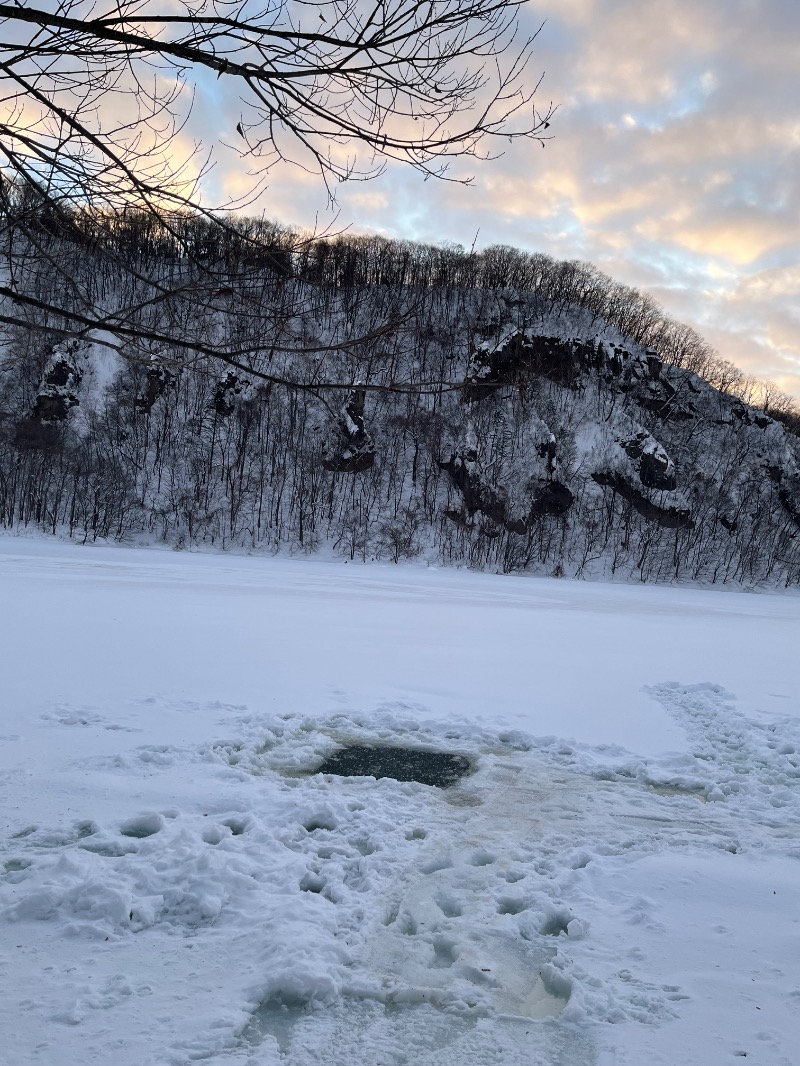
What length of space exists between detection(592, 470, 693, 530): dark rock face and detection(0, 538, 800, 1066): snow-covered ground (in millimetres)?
45419

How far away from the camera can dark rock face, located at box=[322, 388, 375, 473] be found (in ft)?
165

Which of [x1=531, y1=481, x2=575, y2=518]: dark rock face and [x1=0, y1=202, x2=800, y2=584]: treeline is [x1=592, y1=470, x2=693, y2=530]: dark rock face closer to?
[x1=0, y1=202, x2=800, y2=584]: treeline

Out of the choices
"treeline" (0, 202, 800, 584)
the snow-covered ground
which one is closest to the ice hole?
the snow-covered ground

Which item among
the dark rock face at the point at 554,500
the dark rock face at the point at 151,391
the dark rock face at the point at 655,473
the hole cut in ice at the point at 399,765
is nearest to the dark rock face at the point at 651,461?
the dark rock face at the point at 655,473

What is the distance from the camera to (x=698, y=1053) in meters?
2.73

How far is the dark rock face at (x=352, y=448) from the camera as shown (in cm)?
5038

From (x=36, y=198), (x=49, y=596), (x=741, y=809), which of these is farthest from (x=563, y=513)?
(x=36, y=198)

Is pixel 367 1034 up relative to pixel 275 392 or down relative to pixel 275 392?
down

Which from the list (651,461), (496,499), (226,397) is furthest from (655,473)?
(226,397)

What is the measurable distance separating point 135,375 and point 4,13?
170 ft

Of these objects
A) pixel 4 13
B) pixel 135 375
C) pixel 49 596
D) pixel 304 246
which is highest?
pixel 135 375

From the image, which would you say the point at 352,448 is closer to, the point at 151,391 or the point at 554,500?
the point at 554,500

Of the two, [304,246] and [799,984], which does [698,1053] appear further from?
[304,246]

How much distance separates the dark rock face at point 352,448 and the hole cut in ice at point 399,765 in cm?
4423
